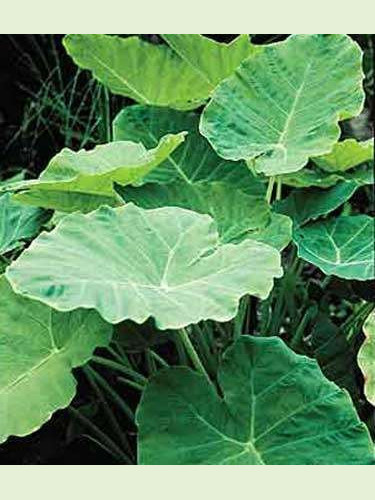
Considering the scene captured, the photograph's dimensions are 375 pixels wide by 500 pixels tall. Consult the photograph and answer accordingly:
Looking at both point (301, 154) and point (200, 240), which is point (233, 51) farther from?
point (200, 240)

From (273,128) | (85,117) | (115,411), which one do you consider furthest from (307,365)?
(85,117)

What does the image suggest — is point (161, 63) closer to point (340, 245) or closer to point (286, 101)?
point (286, 101)

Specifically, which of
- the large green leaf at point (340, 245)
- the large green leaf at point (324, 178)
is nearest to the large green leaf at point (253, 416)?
the large green leaf at point (340, 245)

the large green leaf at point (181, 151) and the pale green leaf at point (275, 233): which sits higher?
the large green leaf at point (181, 151)

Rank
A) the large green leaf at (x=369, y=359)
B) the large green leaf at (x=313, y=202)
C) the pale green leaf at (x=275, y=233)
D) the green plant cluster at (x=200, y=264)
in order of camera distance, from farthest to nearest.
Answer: the large green leaf at (x=313, y=202)
the pale green leaf at (x=275, y=233)
the large green leaf at (x=369, y=359)
the green plant cluster at (x=200, y=264)

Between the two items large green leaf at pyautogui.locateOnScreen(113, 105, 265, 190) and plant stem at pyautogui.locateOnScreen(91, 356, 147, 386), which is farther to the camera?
large green leaf at pyautogui.locateOnScreen(113, 105, 265, 190)

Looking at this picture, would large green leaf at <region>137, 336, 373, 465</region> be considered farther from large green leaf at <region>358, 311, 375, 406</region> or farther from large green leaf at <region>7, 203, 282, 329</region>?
large green leaf at <region>7, 203, 282, 329</region>

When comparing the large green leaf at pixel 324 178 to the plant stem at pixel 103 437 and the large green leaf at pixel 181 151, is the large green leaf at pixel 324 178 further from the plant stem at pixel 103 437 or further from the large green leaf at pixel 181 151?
the plant stem at pixel 103 437

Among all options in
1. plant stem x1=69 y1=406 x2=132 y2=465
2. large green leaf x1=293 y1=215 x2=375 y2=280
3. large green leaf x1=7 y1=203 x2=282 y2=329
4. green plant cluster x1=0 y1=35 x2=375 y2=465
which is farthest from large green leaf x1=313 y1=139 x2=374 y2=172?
plant stem x1=69 y1=406 x2=132 y2=465
